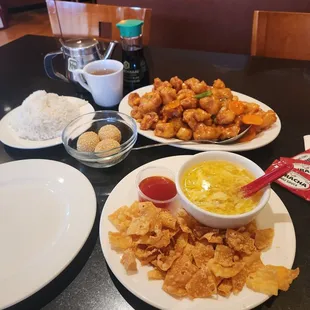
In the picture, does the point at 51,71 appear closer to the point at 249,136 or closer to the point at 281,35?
the point at 249,136

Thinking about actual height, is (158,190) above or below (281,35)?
below

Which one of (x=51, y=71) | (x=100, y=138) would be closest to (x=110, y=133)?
(x=100, y=138)

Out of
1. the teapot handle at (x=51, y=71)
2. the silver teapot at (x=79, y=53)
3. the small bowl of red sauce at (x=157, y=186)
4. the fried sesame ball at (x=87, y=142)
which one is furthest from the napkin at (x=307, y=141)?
the teapot handle at (x=51, y=71)

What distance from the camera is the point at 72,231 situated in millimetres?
890

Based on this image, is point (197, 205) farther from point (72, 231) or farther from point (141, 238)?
point (72, 231)

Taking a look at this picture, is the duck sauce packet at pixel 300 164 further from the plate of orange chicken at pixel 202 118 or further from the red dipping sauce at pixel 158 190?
the red dipping sauce at pixel 158 190

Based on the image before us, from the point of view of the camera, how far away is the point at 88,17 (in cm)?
230

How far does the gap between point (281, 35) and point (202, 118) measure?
1195 mm

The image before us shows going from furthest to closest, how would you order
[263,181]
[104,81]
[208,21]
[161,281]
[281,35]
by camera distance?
[208,21] → [281,35] → [104,81] → [263,181] → [161,281]

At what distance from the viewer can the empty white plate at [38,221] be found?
30.5 inches

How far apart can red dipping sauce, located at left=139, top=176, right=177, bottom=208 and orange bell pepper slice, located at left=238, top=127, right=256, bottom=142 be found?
427 mm

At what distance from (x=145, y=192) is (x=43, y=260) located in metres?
0.38

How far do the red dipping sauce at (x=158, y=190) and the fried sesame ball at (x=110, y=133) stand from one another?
28cm

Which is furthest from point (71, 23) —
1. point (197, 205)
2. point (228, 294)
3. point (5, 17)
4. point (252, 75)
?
point (5, 17)
